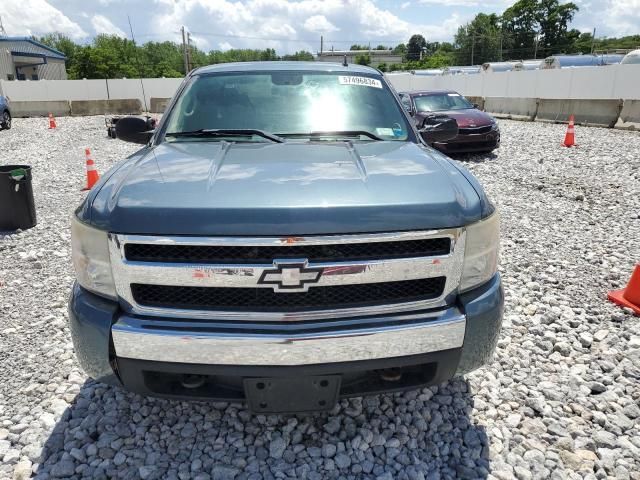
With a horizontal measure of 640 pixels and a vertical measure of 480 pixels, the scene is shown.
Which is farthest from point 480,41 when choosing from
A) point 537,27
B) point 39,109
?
point 39,109

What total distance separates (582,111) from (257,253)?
16394 millimetres

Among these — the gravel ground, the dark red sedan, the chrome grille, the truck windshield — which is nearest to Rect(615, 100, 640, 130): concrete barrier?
the dark red sedan

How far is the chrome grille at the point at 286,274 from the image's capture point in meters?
1.91

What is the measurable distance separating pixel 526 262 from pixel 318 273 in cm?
356

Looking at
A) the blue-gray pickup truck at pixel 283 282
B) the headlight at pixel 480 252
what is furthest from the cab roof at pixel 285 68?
the headlight at pixel 480 252

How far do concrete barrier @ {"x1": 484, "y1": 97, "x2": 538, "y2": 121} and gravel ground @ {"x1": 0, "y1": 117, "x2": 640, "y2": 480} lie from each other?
14980 millimetres

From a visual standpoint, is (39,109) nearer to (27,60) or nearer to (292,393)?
(292,393)

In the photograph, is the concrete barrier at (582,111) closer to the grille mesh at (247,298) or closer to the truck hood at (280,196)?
the truck hood at (280,196)

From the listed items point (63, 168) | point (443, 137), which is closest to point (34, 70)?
point (63, 168)

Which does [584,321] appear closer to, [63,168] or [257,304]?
[257,304]

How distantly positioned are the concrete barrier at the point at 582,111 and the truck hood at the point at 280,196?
1448 cm

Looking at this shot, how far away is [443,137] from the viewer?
13.1ft

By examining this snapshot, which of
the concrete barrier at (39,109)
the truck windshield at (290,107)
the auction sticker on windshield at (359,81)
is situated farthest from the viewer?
the concrete barrier at (39,109)

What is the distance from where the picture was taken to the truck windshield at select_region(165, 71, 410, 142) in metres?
3.09
